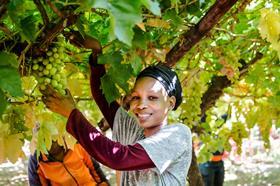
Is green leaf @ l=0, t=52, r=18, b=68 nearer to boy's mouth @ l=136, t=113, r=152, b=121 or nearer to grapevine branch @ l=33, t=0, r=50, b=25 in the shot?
grapevine branch @ l=33, t=0, r=50, b=25

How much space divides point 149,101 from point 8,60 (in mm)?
594

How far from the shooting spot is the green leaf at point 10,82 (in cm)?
121

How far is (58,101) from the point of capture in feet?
5.16

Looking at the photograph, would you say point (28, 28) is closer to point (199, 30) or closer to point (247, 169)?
point (199, 30)

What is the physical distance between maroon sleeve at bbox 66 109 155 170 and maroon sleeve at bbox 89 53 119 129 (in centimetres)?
27

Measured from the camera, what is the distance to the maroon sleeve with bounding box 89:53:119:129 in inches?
71.4

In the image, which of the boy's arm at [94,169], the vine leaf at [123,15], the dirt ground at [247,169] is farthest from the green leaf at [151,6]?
the dirt ground at [247,169]

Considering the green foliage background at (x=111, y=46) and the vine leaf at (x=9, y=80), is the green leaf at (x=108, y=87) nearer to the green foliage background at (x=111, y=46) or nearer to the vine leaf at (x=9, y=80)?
the green foliage background at (x=111, y=46)

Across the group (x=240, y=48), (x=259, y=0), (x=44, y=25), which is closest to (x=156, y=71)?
(x=44, y=25)

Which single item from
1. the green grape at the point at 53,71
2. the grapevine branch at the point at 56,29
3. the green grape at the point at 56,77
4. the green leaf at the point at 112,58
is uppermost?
the grapevine branch at the point at 56,29

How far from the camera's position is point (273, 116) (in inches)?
125

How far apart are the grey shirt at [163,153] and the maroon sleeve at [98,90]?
0.29ft

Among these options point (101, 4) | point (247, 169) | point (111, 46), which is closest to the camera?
point (101, 4)

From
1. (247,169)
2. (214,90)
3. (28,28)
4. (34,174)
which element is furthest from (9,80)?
(247,169)
